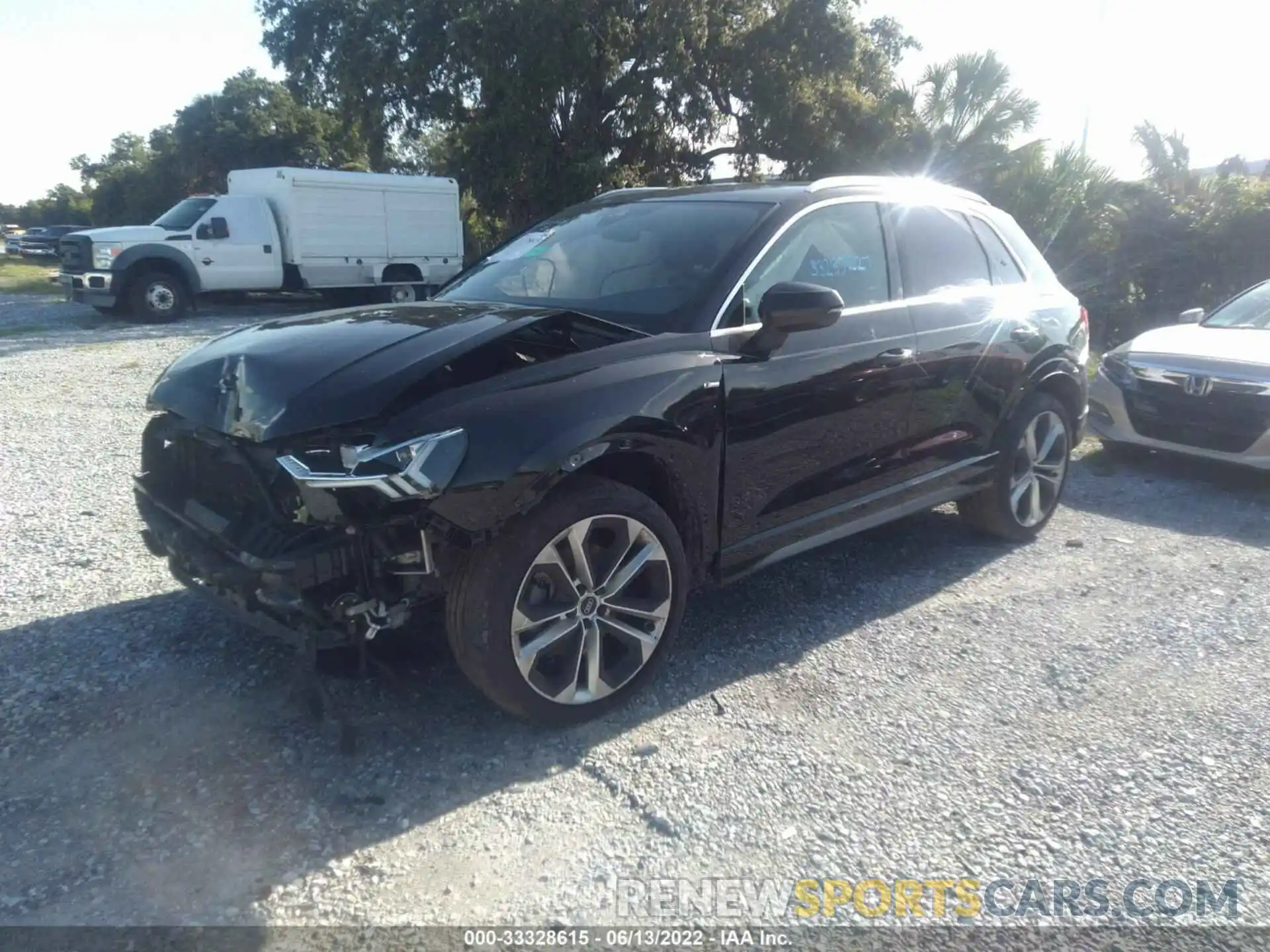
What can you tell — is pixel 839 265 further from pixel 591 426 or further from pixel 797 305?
pixel 591 426

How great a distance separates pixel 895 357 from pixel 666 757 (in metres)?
2.06

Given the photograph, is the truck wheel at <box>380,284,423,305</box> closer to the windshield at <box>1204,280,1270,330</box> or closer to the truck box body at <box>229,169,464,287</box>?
the truck box body at <box>229,169,464,287</box>

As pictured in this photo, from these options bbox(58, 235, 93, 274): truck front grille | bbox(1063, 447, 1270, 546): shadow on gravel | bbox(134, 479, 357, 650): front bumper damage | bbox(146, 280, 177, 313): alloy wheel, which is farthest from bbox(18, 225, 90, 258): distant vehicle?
bbox(134, 479, 357, 650): front bumper damage

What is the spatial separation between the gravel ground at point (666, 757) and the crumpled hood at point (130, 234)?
12044 millimetres

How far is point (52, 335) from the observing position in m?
13.8

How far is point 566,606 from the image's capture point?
10.6 ft

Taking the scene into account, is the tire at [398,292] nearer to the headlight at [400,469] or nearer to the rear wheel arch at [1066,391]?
the rear wheel arch at [1066,391]

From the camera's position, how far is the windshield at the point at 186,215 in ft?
53.3

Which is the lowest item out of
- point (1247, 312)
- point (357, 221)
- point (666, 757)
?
point (666, 757)

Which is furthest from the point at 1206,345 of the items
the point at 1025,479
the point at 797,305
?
the point at 797,305

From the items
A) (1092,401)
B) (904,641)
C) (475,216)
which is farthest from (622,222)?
(475,216)

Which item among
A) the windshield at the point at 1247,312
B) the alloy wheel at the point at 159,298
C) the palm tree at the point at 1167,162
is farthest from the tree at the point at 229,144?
the windshield at the point at 1247,312

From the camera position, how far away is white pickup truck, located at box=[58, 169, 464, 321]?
50.6 ft

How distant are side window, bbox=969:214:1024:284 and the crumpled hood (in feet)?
46.3
